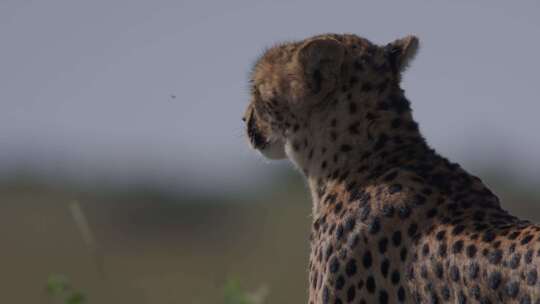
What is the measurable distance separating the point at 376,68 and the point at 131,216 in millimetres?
15232

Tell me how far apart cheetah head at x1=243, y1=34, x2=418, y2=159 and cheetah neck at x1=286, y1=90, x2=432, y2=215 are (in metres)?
0.04

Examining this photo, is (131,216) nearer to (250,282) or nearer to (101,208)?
(101,208)

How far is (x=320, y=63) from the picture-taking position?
519cm

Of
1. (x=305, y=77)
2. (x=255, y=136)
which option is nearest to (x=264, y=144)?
(x=255, y=136)

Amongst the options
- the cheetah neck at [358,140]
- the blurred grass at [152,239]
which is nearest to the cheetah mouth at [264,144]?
the cheetah neck at [358,140]

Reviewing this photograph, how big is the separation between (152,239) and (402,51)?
14195mm

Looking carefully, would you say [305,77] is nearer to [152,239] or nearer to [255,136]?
[255,136]

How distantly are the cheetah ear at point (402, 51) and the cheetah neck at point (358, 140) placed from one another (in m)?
0.16

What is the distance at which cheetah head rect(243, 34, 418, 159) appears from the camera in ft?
17.0

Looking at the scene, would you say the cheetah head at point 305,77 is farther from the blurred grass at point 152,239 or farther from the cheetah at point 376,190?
the blurred grass at point 152,239

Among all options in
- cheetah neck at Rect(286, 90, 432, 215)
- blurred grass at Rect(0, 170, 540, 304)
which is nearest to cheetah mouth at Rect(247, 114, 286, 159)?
cheetah neck at Rect(286, 90, 432, 215)

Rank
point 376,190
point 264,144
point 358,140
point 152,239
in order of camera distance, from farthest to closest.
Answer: point 152,239 → point 264,144 → point 358,140 → point 376,190

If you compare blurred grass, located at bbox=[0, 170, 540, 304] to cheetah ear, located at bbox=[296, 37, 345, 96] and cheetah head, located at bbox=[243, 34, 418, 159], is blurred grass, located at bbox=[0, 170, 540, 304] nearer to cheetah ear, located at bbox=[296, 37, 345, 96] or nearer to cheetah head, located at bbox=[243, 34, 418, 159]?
cheetah head, located at bbox=[243, 34, 418, 159]

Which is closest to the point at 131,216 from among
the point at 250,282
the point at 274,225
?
the point at 274,225
